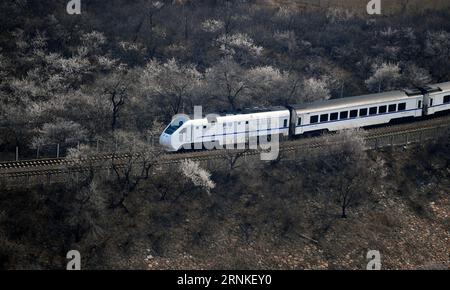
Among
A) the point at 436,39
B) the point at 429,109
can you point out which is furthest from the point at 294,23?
the point at 429,109

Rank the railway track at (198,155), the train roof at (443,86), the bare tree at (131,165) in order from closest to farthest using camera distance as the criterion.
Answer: the railway track at (198,155)
the bare tree at (131,165)
the train roof at (443,86)

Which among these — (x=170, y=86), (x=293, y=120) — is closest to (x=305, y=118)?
(x=293, y=120)

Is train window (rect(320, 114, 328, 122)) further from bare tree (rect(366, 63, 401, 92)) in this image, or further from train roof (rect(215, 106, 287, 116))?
bare tree (rect(366, 63, 401, 92))

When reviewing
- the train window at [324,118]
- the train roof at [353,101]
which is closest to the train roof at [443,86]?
the train roof at [353,101]

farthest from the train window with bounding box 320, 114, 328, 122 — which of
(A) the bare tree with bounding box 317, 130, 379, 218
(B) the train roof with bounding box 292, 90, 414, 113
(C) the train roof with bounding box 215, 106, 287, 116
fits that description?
(C) the train roof with bounding box 215, 106, 287, 116

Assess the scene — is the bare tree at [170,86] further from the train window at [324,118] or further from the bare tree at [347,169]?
the bare tree at [347,169]

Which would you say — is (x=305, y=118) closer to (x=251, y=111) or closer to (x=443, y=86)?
(x=251, y=111)

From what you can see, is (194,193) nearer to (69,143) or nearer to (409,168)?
(69,143)
